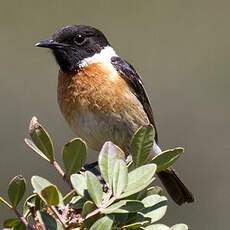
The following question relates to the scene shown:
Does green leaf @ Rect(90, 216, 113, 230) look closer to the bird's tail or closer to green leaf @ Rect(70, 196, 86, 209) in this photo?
green leaf @ Rect(70, 196, 86, 209)

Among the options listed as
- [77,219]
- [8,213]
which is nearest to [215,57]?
[8,213]

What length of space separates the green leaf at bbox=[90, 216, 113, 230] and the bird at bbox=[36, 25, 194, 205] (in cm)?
228

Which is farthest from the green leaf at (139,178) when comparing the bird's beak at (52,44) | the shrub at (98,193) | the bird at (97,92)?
the bird's beak at (52,44)

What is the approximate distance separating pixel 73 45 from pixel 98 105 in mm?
443

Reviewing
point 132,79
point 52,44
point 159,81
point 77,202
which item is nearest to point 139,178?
point 77,202

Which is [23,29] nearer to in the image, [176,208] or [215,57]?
[215,57]

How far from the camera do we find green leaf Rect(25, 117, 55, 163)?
225 cm

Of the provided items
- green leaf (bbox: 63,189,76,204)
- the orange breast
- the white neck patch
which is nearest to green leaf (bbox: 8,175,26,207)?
green leaf (bbox: 63,189,76,204)

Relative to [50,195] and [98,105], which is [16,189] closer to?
[50,195]

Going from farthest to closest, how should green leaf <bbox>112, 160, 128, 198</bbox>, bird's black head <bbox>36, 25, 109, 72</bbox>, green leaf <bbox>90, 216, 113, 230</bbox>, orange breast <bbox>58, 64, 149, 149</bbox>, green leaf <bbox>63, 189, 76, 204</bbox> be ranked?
bird's black head <bbox>36, 25, 109, 72</bbox> → orange breast <bbox>58, 64, 149, 149</bbox> → green leaf <bbox>63, 189, 76, 204</bbox> → green leaf <bbox>112, 160, 128, 198</bbox> → green leaf <bbox>90, 216, 113, 230</bbox>

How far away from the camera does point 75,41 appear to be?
15.1 ft

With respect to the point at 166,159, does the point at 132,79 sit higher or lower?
lower

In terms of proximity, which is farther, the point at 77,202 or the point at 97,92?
the point at 97,92

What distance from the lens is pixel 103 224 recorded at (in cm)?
201
